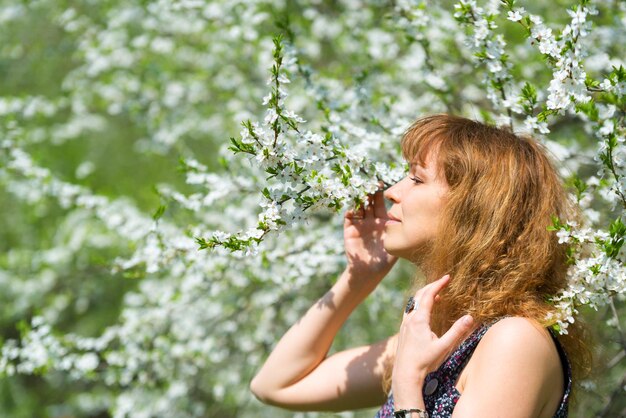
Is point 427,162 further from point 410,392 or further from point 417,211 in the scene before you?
point 410,392

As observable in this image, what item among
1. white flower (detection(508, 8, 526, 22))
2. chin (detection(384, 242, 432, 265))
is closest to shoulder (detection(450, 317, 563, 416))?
chin (detection(384, 242, 432, 265))

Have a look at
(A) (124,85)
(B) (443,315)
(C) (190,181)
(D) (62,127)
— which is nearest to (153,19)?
(A) (124,85)

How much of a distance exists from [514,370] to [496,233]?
333 millimetres

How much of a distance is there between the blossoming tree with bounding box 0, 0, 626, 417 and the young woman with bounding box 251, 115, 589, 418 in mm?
96

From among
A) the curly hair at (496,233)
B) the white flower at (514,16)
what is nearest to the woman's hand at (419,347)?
the curly hair at (496,233)

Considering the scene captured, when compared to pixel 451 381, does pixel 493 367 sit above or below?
above

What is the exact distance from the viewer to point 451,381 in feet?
5.46

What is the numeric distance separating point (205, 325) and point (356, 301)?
1.92m

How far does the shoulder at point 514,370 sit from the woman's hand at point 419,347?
0.07 meters

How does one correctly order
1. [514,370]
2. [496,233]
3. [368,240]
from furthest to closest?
[368,240]
[496,233]
[514,370]

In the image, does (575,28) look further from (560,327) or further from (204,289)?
(204,289)

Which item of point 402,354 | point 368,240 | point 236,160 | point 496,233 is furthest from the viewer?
point 236,160

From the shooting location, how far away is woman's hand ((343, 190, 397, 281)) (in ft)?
6.65

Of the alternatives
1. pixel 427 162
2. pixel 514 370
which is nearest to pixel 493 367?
pixel 514 370
